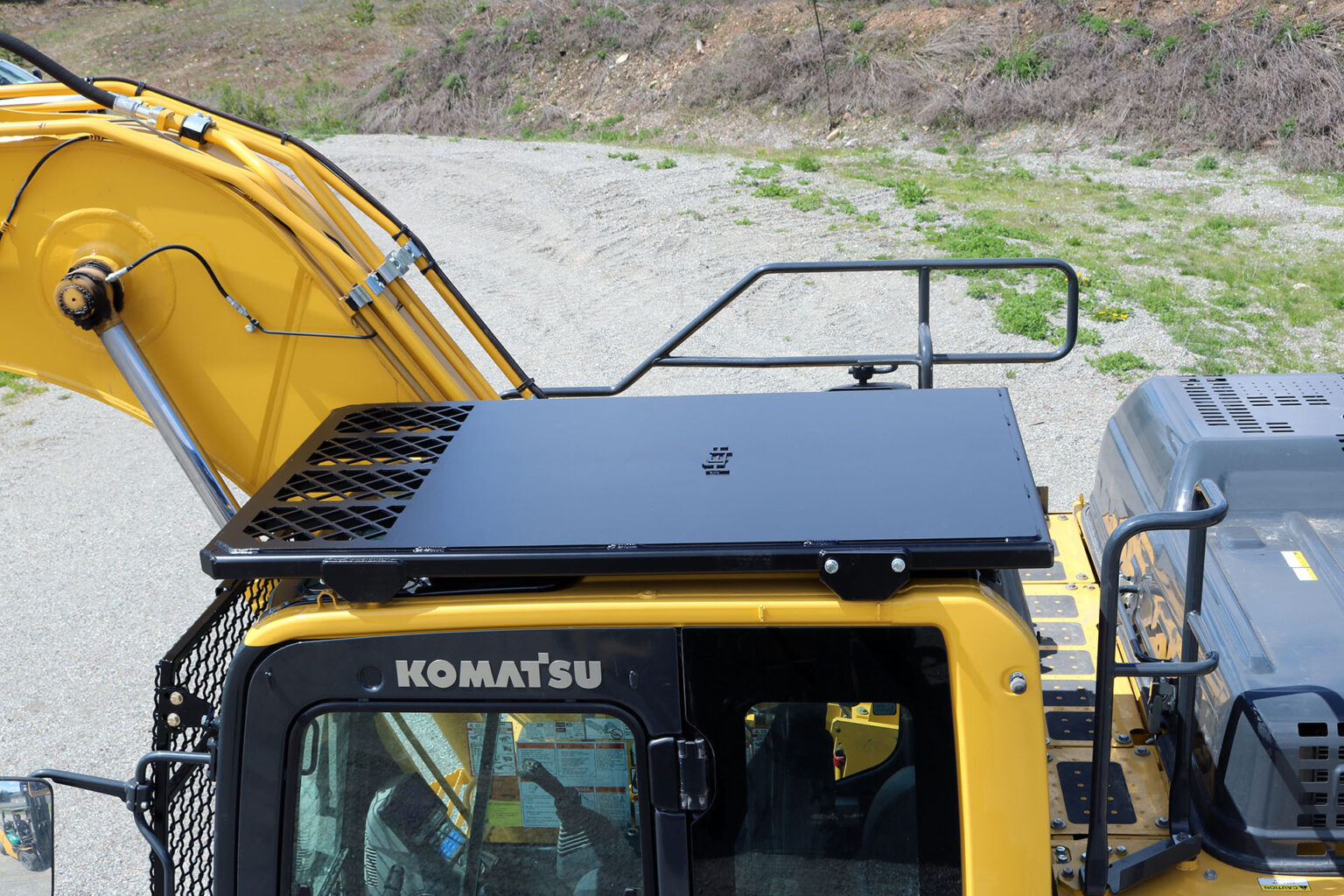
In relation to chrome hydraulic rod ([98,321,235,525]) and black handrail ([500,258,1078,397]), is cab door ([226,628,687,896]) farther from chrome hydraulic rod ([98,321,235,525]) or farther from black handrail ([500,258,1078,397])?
black handrail ([500,258,1078,397])

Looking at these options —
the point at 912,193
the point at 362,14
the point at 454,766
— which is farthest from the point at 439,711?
the point at 362,14

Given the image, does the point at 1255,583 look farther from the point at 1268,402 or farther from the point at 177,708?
the point at 177,708

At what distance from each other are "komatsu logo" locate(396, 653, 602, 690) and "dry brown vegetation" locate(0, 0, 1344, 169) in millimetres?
18448

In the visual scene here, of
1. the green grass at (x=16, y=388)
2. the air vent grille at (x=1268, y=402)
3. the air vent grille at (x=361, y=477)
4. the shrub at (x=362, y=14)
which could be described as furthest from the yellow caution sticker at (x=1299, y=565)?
the shrub at (x=362, y=14)

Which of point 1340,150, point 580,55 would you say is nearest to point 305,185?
point 1340,150

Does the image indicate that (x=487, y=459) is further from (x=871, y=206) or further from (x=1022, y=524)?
(x=871, y=206)

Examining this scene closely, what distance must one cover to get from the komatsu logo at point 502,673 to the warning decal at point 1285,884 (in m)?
1.52

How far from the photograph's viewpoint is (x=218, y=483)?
9.73 ft

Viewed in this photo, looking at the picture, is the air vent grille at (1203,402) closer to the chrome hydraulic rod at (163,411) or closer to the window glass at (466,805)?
the window glass at (466,805)

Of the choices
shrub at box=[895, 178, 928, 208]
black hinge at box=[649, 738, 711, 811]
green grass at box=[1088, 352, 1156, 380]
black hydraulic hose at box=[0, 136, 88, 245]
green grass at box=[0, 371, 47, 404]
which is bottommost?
green grass at box=[1088, 352, 1156, 380]

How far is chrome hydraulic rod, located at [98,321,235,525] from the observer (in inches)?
116

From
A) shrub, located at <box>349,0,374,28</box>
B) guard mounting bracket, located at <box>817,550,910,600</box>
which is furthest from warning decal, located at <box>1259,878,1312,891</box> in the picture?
shrub, located at <box>349,0,374,28</box>

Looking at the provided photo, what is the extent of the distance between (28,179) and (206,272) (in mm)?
495

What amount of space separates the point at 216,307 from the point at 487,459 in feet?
3.24
